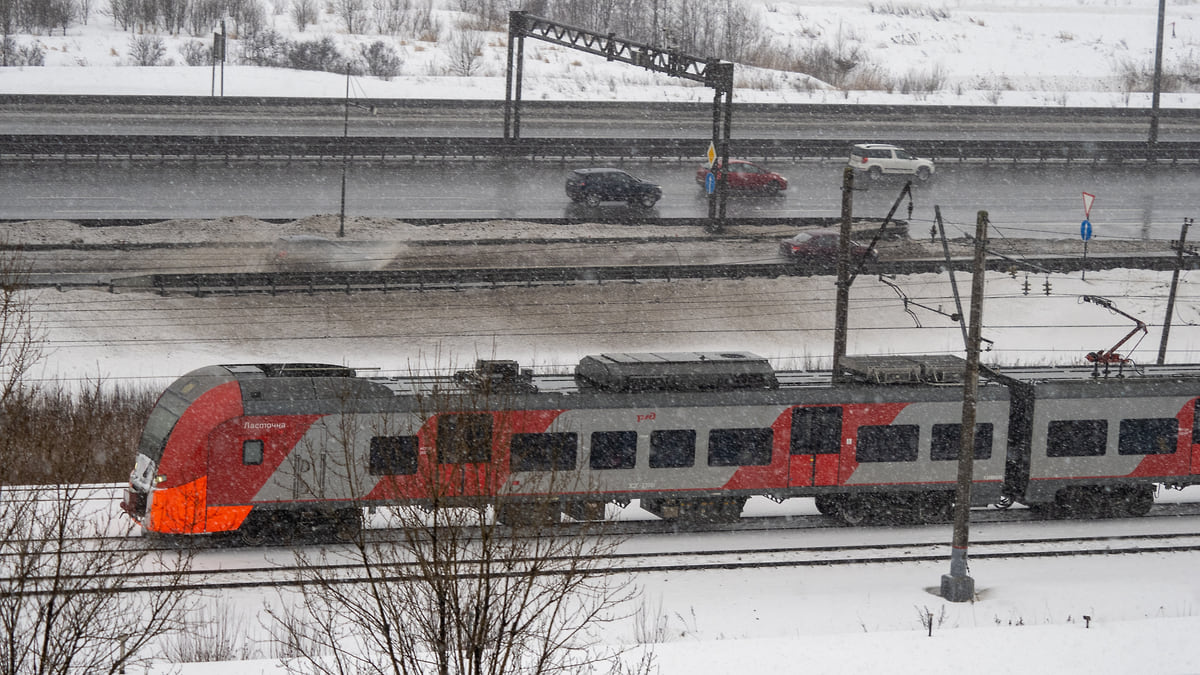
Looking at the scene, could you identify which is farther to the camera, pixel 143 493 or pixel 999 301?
pixel 999 301

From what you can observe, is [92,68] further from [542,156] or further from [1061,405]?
[1061,405]

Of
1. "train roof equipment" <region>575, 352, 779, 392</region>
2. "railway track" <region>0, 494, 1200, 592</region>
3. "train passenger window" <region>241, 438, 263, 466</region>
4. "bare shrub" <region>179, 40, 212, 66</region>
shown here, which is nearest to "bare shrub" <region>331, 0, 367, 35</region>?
"bare shrub" <region>179, 40, 212, 66</region>

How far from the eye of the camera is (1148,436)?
2305cm

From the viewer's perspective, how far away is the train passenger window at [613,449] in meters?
20.9

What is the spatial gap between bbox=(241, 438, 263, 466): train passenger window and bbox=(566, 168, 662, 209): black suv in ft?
74.5

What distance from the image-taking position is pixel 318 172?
43.0 meters

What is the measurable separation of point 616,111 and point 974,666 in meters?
39.6

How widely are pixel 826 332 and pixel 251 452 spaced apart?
1861 cm

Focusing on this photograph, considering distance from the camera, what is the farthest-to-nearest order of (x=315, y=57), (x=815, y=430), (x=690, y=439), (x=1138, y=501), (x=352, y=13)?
(x=352, y=13) < (x=315, y=57) < (x=1138, y=501) < (x=815, y=430) < (x=690, y=439)

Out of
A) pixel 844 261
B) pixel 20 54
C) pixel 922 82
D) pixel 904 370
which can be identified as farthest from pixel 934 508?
pixel 20 54

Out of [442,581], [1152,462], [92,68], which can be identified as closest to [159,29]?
[92,68]

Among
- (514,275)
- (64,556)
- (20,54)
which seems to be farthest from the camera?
(20,54)

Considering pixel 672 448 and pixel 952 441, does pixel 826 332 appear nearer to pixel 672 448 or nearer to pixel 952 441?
pixel 952 441

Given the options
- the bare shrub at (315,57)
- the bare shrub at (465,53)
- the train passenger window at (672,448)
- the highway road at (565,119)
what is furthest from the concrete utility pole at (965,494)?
the bare shrub at (315,57)
